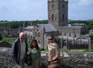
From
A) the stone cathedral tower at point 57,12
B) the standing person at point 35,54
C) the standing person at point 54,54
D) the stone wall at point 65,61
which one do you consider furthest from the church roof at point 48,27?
the standing person at point 54,54

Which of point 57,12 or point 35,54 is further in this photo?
point 57,12

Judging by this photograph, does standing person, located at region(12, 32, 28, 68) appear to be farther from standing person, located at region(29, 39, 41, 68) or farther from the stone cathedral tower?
the stone cathedral tower

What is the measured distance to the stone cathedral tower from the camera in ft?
209

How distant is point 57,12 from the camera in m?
63.8

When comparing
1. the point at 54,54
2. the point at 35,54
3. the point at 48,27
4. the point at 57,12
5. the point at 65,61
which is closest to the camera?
the point at 54,54

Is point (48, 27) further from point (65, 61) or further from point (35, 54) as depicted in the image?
point (35, 54)

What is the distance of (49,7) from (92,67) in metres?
58.2

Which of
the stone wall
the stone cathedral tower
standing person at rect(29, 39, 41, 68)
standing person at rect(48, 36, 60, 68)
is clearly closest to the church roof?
the stone cathedral tower

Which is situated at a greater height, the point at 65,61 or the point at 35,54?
the point at 35,54

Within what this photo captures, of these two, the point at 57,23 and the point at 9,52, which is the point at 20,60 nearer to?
the point at 9,52

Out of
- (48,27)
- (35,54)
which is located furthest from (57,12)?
(35,54)

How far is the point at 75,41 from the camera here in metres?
47.4

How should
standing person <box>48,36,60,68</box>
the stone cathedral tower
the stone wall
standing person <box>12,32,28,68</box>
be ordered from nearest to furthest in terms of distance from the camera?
1. standing person <box>48,36,60,68</box>
2. standing person <box>12,32,28,68</box>
3. the stone wall
4. the stone cathedral tower

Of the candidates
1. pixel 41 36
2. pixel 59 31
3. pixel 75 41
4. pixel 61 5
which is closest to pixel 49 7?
pixel 61 5
